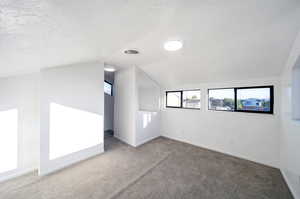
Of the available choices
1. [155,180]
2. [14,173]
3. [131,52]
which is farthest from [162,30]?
[14,173]

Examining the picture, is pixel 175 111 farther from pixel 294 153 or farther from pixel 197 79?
pixel 294 153

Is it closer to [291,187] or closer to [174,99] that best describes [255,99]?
[291,187]

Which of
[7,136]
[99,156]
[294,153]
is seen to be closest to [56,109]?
[7,136]

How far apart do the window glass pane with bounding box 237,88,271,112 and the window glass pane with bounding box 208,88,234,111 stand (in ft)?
0.56

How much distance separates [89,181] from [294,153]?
3102mm

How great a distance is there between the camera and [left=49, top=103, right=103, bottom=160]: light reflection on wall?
2.24 m

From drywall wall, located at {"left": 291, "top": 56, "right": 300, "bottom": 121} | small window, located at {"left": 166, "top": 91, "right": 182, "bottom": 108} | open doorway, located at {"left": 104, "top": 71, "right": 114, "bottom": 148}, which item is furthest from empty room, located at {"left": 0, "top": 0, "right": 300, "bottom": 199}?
open doorway, located at {"left": 104, "top": 71, "right": 114, "bottom": 148}

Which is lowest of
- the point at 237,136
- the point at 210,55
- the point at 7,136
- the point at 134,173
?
the point at 134,173

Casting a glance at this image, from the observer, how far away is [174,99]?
4.27m

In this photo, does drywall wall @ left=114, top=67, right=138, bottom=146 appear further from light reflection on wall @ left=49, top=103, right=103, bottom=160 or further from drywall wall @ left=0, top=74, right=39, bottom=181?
drywall wall @ left=0, top=74, right=39, bottom=181

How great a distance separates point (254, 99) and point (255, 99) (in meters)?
0.02

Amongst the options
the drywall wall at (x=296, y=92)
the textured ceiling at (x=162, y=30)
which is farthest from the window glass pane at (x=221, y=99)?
the drywall wall at (x=296, y=92)

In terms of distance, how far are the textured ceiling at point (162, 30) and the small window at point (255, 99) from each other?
355 mm

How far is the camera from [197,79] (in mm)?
3355
